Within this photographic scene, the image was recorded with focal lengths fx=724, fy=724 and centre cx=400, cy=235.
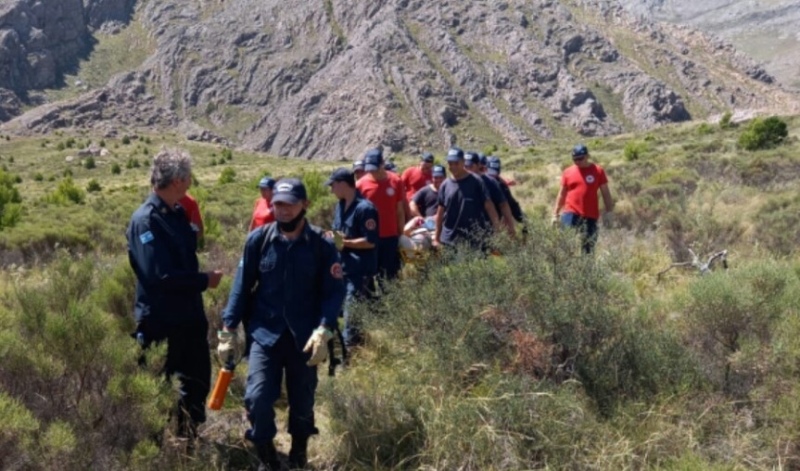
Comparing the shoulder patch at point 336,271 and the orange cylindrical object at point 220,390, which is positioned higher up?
the shoulder patch at point 336,271

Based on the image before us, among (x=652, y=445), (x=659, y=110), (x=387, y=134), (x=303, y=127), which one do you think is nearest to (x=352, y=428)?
(x=652, y=445)

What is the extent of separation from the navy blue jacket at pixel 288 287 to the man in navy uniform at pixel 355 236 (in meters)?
2.18

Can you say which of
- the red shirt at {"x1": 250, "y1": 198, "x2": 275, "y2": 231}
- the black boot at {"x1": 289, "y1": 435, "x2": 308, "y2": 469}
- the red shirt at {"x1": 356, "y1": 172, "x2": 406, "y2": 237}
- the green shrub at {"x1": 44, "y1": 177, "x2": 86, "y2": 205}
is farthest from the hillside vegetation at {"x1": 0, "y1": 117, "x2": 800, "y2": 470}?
the green shrub at {"x1": 44, "y1": 177, "x2": 86, "y2": 205}

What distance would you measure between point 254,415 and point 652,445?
2.18 meters

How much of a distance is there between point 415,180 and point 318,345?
6.47 metres

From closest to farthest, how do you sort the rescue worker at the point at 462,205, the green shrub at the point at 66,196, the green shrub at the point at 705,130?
the rescue worker at the point at 462,205, the green shrub at the point at 66,196, the green shrub at the point at 705,130

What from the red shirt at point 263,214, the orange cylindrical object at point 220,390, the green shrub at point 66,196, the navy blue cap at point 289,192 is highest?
the navy blue cap at point 289,192

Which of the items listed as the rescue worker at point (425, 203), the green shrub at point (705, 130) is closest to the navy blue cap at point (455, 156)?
the rescue worker at point (425, 203)

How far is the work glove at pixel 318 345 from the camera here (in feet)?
12.9

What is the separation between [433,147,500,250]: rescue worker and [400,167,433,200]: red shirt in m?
2.69

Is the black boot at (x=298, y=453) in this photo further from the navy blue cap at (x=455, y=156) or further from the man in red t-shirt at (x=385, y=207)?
the navy blue cap at (x=455, y=156)

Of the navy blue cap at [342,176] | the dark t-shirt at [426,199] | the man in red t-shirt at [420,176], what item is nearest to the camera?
the navy blue cap at [342,176]

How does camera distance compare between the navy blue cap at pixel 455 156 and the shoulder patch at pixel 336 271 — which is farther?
the navy blue cap at pixel 455 156

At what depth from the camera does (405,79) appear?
7906 cm
